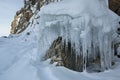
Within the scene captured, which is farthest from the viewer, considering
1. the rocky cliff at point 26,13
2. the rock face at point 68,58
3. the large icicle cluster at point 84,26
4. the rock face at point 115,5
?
the rocky cliff at point 26,13

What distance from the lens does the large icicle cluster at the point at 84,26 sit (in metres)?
8.22

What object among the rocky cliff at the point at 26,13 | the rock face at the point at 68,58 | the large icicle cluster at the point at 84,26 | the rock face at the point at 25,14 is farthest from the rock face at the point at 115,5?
the rock face at the point at 25,14

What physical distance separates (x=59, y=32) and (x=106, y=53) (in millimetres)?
1753

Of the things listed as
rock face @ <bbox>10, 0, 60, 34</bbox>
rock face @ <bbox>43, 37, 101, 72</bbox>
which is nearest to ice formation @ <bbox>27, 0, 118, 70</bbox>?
rock face @ <bbox>43, 37, 101, 72</bbox>

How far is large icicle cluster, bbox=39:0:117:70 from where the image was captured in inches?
324

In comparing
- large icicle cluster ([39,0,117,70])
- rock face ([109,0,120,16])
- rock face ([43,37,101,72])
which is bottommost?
rock face ([43,37,101,72])

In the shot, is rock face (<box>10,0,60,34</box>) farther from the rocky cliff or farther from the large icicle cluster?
the large icicle cluster

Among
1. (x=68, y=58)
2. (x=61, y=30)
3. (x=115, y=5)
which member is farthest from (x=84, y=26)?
(x=115, y=5)

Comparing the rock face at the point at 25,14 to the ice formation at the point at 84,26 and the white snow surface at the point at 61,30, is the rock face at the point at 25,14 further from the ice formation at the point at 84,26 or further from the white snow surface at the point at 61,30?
the ice formation at the point at 84,26

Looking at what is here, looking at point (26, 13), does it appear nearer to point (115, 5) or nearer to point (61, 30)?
point (115, 5)

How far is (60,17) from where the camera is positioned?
8484 mm

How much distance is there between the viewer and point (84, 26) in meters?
8.19

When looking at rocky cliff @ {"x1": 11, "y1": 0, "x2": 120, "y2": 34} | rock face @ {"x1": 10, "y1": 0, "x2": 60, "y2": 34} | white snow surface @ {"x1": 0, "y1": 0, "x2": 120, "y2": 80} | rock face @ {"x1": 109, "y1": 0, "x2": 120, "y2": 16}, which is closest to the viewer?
white snow surface @ {"x1": 0, "y1": 0, "x2": 120, "y2": 80}

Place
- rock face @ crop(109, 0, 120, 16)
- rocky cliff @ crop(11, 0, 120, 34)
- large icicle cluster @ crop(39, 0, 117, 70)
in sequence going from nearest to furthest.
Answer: large icicle cluster @ crop(39, 0, 117, 70) < rock face @ crop(109, 0, 120, 16) < rocky cliff @ crop(11, 0, 120, 34)
